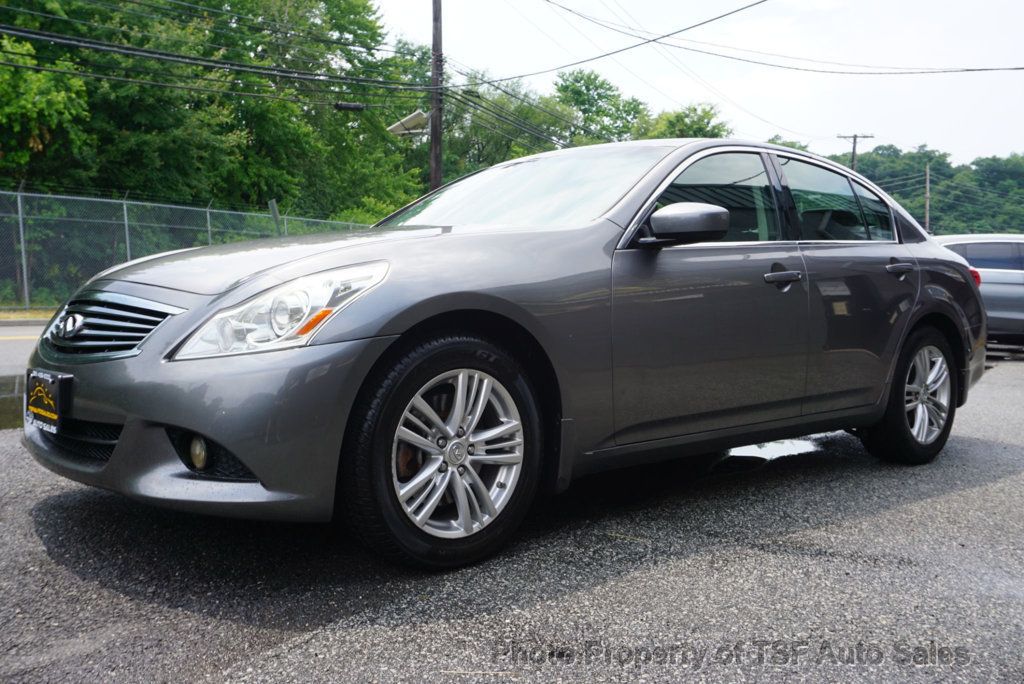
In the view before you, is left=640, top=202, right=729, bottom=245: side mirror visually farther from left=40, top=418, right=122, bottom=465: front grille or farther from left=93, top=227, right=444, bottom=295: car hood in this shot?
left=40, top=418, right=122, bottom=465: front grille

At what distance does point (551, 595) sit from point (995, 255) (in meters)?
11.7

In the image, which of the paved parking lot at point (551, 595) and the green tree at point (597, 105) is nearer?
the paved parking lot at point (551, 595)

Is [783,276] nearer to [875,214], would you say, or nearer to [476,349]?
[875,214]

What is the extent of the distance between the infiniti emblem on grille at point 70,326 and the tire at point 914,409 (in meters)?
3.72

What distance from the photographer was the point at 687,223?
356 centimetres

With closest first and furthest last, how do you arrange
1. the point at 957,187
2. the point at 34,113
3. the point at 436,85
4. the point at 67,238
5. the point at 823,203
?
the point at 823,203 < the point at 67,238 < the point at 34,113 < the point at 436,85 < the point at 957,187

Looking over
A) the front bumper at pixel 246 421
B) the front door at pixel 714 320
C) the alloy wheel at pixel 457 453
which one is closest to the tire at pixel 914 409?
the front door at pixel 714 320

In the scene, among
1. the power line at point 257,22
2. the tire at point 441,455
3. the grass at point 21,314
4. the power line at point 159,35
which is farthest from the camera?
the power line at point 257,22

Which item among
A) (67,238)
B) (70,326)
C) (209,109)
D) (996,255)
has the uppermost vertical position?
(209,109)

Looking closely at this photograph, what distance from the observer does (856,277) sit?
4512 mm

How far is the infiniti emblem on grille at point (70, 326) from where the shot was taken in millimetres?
3145

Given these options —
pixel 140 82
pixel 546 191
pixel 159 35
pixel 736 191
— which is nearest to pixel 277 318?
pixel 546 191

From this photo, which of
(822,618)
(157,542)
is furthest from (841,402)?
(157,542)

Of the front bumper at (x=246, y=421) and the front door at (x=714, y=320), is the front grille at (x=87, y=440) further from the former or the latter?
the front door at (x=714, y=320)
